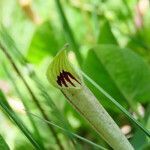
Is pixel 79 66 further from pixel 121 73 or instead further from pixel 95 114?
pixel 95 114

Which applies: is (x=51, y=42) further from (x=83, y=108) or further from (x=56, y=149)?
(x=83, y=108)

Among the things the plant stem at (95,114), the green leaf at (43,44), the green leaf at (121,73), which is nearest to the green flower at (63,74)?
the plant stem at (95,114)

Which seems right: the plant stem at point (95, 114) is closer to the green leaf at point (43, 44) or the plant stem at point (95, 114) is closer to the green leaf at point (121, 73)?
the green leaf at point (121, 73)

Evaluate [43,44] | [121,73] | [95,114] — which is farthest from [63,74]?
[43,44]

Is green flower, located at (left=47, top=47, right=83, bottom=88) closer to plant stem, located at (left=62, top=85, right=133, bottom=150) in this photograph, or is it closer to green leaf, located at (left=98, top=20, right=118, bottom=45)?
plant stem, located at (left=62, top=85, right=133, bottom=150)

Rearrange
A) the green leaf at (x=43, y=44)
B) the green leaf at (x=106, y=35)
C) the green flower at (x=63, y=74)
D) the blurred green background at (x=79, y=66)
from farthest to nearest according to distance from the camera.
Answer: the green leaf at (x=43, y=44) → the green leaf at (x=106, y=35) → the blurred green background at (x=79, y=66) → the green flower at (x=63, y=74)

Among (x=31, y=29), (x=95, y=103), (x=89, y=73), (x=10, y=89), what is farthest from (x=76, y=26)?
(x=95, y=103)

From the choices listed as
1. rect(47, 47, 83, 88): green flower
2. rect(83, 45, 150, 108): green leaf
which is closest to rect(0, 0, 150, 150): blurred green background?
rect(83, 45, 150, 108): green leaf
